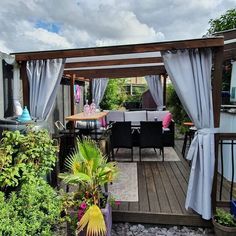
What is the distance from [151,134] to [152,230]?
2.69 m

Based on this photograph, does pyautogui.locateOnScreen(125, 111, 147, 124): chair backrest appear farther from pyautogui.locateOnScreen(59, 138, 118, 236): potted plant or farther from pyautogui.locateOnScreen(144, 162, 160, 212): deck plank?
pyautogui.locateOnScreen(59, 138, 118, 236): potted plant

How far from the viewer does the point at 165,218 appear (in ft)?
10.1

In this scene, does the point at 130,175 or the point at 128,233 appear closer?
the point at 128,233

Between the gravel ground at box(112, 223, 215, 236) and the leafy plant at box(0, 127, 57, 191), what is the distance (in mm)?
1327

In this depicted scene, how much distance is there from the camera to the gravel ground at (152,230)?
2969mm

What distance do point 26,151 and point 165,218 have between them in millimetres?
2032

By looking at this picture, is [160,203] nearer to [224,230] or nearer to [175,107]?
[224,230]

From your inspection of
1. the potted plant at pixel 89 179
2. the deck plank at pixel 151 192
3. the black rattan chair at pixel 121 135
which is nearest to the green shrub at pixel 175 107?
the black rattan chair at pixel 121 135

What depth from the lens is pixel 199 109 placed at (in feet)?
9.97

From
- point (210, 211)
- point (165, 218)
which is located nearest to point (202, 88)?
point (210, 211)

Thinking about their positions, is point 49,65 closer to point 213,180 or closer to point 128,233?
point 128,233

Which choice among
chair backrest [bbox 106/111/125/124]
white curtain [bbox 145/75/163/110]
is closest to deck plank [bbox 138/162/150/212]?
chair backrest [bbox 106/111/125/124]

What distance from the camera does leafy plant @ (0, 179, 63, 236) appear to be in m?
1.99

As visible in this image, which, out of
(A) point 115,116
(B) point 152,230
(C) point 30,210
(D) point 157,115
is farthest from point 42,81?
(D) point 157,115
